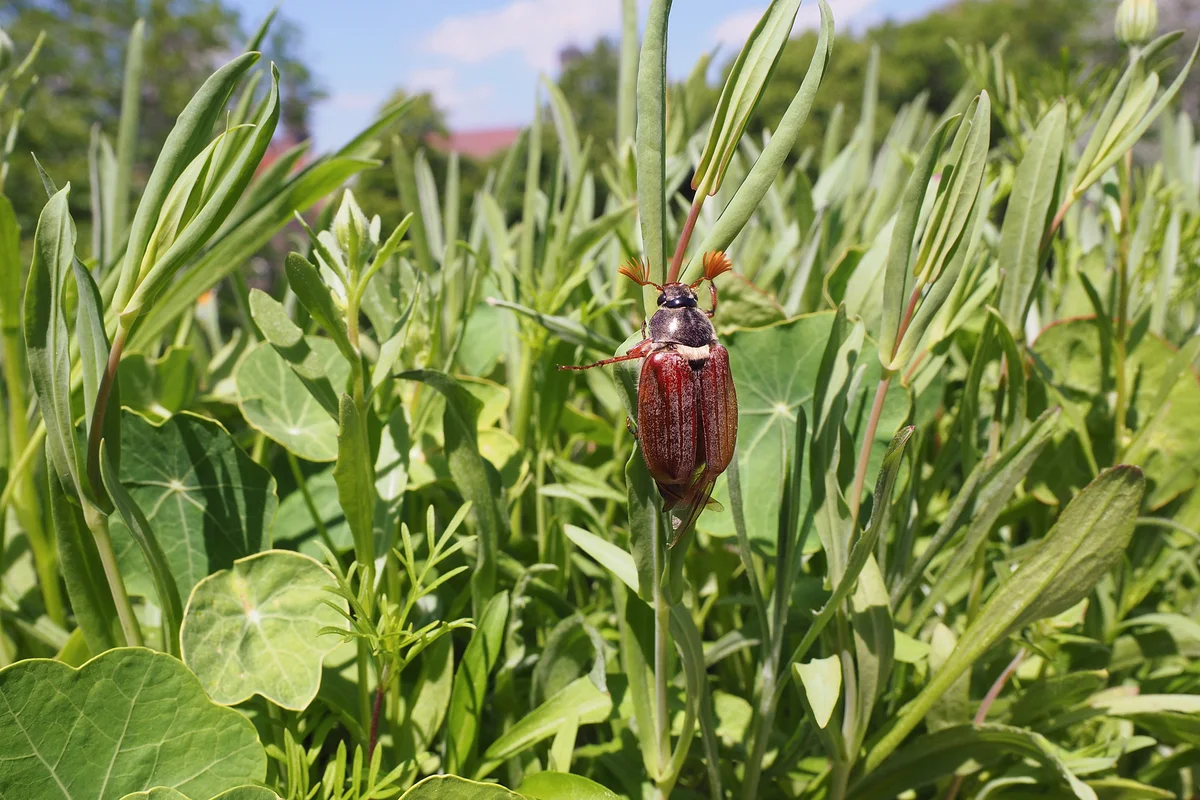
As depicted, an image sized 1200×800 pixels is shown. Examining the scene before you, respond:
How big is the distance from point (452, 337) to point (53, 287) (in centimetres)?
47

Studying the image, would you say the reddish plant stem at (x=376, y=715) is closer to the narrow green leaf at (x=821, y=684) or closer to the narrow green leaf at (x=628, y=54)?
the narrow green leaf at (x=821, y=684)

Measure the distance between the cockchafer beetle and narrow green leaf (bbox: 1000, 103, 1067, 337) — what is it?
0.29 meters

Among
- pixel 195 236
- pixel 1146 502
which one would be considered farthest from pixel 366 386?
pixel 1146 502

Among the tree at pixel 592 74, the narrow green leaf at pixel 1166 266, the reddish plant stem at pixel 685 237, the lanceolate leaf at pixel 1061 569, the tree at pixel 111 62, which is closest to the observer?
the reddish plant stem at pixel 685 237

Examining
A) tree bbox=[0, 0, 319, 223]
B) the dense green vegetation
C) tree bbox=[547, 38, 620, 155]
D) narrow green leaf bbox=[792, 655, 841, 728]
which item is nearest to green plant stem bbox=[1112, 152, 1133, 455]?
the dense green vegetation

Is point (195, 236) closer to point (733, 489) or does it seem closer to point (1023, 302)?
point (733, 489)

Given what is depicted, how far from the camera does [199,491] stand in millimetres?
606

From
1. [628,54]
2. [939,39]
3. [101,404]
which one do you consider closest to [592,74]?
[939,39]

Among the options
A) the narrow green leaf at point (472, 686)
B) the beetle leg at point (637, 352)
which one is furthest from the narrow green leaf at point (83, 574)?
the beetle leg at point (637, 352)

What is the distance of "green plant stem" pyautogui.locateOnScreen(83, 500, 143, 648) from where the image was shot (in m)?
0.45

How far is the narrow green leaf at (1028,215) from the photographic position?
580 mm

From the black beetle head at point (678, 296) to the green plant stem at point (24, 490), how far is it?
1.62ft

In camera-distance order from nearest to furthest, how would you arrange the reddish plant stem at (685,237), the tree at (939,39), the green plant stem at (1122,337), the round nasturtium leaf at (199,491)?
the reddish plant stem at (685,237)
the round nasturtium leaf at (199,491)
the green plant stem at (1122,337)
the tree at (939,39)

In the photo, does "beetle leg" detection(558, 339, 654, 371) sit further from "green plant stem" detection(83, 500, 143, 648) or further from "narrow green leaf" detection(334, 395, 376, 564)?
"green plant stem" detection(83, 500, 143, 648)
